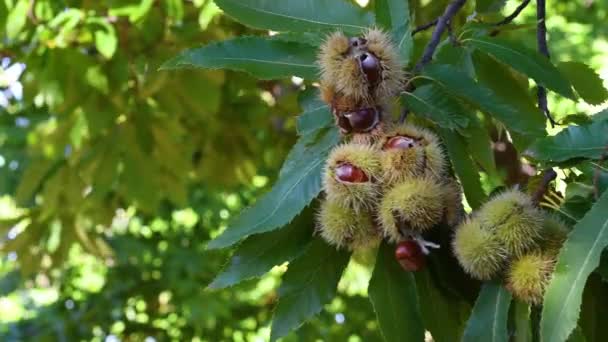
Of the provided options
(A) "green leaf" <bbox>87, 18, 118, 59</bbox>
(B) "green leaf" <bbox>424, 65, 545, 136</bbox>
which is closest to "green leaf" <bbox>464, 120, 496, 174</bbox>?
(B) "green leaf" <bbox>424, 65, 545, 136</bbox>

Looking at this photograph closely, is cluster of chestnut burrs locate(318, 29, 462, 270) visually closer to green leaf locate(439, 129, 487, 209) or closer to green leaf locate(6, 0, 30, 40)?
green leaf locate(439, 129, 487, 209)

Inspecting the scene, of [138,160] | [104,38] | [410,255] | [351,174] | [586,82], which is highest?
[351,174]

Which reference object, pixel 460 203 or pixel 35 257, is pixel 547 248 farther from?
pixel 35 257

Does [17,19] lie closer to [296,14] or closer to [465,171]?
[296,14]

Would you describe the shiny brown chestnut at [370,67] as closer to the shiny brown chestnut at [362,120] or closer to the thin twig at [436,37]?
the shiny brown chestnut at [362,120]

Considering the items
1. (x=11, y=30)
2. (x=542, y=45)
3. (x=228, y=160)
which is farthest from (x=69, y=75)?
(x=542, y=45)

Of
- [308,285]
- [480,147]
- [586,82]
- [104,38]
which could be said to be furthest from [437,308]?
[104,38]
